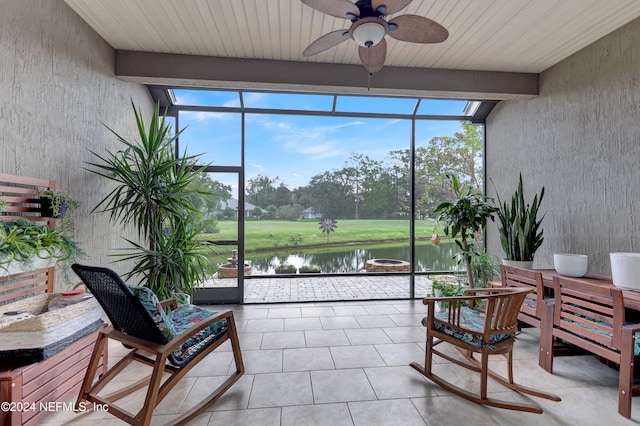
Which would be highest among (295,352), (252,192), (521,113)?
(521,113)

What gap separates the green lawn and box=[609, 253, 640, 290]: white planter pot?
8.26 ft

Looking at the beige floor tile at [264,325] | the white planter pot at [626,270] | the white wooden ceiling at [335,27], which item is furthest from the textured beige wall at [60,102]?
the white planter pot at [626,270]

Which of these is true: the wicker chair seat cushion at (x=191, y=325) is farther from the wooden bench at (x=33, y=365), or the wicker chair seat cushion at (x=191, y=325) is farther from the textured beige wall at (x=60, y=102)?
the textured beige wall at (x=60, y=102)

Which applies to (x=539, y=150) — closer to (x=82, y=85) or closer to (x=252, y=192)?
(x=252, y=192)

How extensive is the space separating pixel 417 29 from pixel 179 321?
273cm

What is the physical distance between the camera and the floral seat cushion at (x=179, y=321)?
1.71 metres

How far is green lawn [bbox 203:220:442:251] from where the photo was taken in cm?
458

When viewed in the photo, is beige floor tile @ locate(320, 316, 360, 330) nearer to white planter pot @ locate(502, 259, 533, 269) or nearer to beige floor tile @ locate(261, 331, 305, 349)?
beige floor tile @ locate(261, 331, 305, 349)

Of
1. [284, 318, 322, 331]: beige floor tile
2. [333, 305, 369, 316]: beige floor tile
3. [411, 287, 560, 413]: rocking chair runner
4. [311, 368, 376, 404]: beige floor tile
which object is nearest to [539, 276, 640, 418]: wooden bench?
[411, 287, 560, 413]: rocking chair runner

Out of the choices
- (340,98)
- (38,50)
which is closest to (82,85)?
(38,50)

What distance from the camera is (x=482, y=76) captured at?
3.57m

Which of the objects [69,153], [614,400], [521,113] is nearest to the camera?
[614,400]

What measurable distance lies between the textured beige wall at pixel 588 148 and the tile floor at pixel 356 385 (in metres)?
1.24

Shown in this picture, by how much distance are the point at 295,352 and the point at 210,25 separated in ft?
10.6
